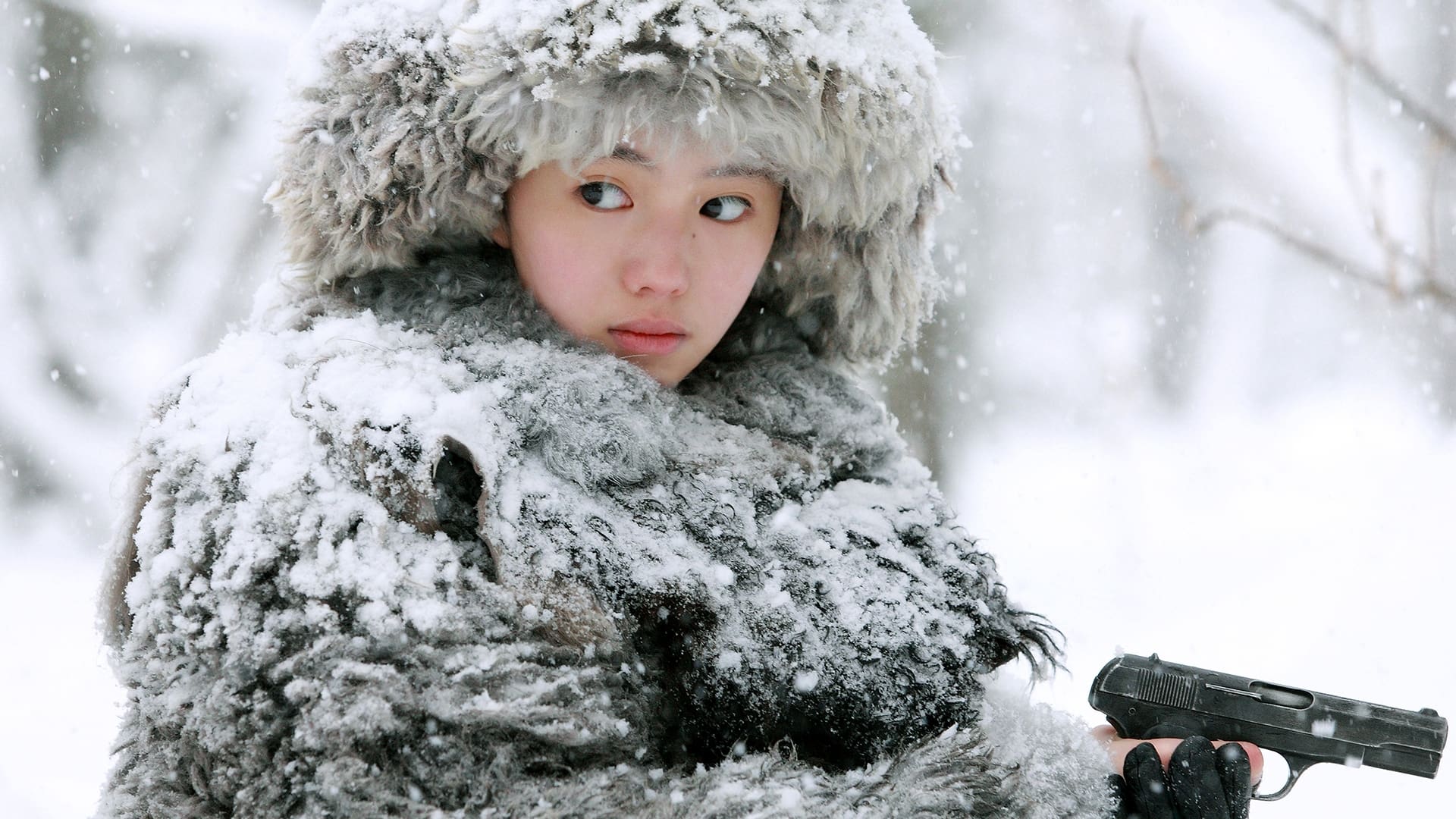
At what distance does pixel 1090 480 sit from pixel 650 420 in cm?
436

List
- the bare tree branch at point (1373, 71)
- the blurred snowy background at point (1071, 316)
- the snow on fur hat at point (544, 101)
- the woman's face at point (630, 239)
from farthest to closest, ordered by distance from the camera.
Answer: the blurred snowy background at point (1071, 316)
the bare tree branch at point (1373, 71)
the woman's face at point (630, 239)
the snow on fur hat at point (544, 101)

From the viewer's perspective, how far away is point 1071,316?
512 centimetres

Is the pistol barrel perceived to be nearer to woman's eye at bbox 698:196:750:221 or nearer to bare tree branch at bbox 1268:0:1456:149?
woman's eye at bbox 698:196:750:221

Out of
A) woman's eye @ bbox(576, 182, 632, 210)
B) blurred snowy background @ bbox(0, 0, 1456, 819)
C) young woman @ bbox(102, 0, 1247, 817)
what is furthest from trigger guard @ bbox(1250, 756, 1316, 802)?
blurred snowy background @ bbox(0, 0, 1456, 819)

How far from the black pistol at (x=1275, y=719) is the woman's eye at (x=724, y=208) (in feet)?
2.54

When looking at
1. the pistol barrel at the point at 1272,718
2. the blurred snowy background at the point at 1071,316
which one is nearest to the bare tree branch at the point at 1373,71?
the blurred snowy background at the point at 1071,316

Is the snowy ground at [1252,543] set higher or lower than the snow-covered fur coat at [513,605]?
higher

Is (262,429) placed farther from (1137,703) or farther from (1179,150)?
(1179,150)

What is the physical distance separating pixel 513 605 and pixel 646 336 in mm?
482

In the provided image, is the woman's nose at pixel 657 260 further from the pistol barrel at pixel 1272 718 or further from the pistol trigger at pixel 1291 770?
the pistol trigger at pixel 1291 770

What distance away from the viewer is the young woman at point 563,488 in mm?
996

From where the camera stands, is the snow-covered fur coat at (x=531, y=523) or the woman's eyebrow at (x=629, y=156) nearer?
the snow-covered fur coat at (x=531, y=523)

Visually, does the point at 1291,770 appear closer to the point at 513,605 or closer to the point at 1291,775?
the point at 1291,775

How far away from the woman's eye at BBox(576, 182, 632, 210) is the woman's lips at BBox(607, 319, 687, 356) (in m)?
0.15
